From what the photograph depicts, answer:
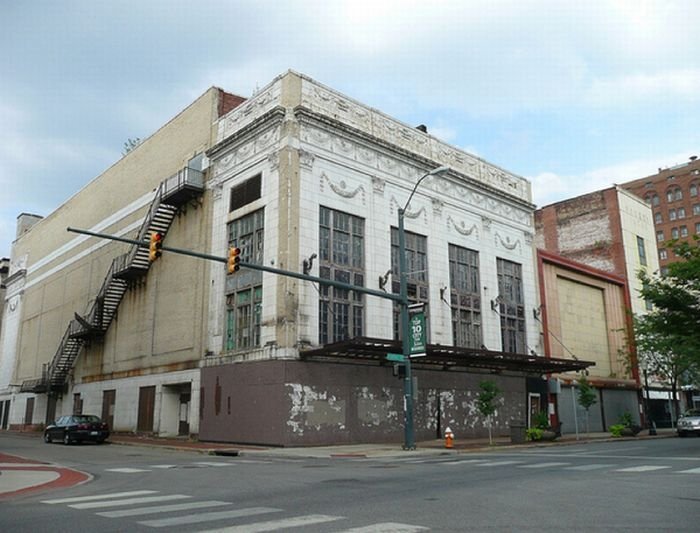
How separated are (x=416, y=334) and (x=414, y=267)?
982 cm

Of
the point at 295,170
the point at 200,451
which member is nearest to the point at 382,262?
the point at 295,170

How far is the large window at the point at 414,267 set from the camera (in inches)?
1233

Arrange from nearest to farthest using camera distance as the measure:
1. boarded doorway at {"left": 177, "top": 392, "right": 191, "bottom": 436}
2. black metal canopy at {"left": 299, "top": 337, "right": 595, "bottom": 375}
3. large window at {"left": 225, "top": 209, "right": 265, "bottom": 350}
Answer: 1. black metal canopy at {"left": 299, "top": 337, "right": 595, "bottom": 375}
2. large window at {"left": 225, "top": 209, "right": 265, "bottom": 350}
3. boarded doorway at {"left": 177, "top": 392, "right": 191, "bottom": 436}

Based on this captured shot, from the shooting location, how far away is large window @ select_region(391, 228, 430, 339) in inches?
1233

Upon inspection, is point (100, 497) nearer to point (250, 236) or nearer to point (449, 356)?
point (250, 236)

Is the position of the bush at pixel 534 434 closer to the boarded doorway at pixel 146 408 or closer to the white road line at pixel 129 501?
the boarded doorway at pixel 146 408

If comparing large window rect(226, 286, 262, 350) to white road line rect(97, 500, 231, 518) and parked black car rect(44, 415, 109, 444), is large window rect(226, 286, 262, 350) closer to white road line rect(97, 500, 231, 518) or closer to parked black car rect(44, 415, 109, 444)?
parked black car rect(44, 415, 109, 444)

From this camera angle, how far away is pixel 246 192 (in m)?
30.4

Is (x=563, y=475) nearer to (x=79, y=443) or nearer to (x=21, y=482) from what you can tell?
(x=21, y=482)

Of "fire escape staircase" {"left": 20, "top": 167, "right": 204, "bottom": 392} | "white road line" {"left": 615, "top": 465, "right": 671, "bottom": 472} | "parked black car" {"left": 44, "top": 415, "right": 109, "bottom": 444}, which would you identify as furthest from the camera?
"fire escape staircase" {"left": 20, "top": 167, "right": 204, "bottom": 392}

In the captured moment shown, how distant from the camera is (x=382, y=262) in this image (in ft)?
100

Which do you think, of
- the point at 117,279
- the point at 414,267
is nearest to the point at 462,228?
the point at 414,267

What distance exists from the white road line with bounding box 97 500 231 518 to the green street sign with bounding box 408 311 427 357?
1383cm

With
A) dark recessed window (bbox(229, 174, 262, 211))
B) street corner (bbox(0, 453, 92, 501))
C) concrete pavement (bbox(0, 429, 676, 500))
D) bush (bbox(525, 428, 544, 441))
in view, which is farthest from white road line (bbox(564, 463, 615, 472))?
dark recessed window (bbox(229, 174, 262, 211))
